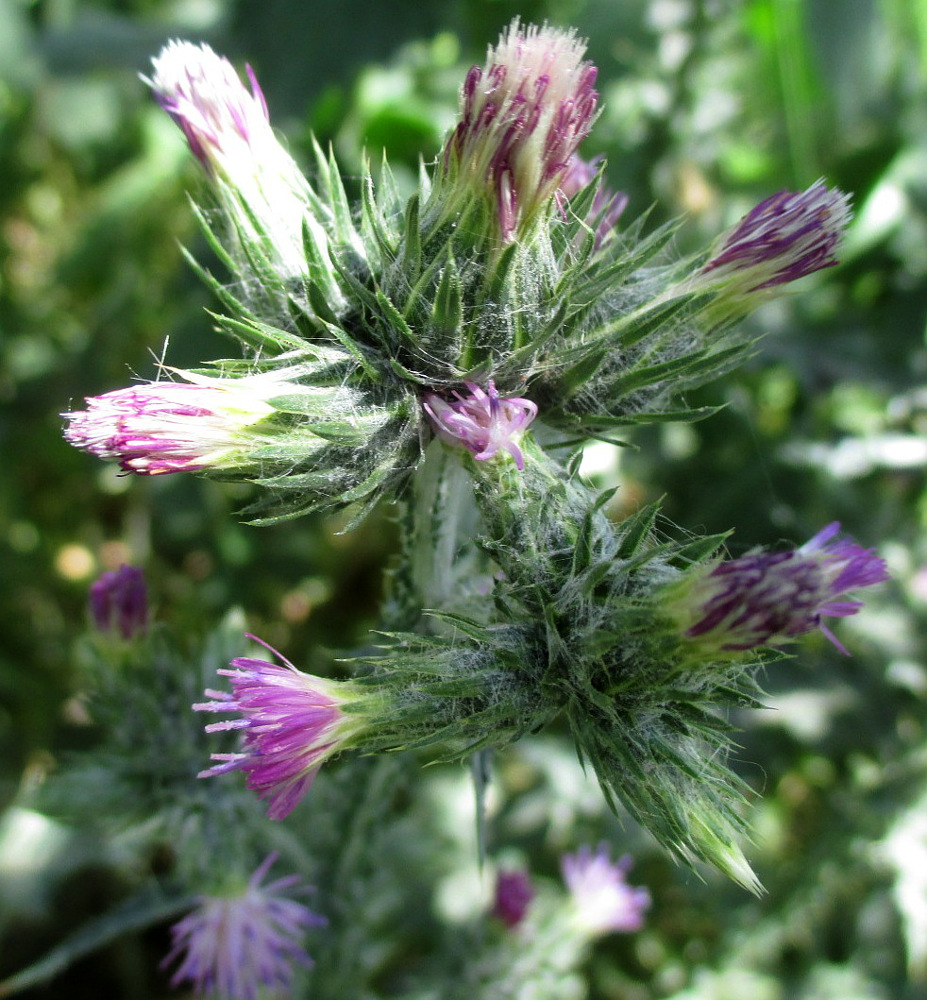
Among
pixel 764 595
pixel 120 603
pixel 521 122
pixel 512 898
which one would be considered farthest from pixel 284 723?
pixel 512 898

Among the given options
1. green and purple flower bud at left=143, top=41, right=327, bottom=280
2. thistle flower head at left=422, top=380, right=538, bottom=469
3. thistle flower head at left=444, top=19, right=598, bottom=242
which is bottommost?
thistle flower head at left=422, top=380, right=538, bottom=469

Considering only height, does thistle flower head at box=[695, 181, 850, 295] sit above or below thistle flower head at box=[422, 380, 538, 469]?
above

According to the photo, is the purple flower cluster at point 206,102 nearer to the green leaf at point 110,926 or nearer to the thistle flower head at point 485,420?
the thistle flower head at point 485,420

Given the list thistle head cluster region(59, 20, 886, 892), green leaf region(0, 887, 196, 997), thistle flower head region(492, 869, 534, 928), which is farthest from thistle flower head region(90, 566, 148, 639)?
thistle flower head region(492, 869, 534, 928)

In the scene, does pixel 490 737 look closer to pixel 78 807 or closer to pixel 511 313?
pixel 511 313

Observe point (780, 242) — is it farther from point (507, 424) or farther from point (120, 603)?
point (120, 603)

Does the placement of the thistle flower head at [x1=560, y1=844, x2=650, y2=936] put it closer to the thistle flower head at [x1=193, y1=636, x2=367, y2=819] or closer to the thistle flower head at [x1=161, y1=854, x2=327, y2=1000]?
the thistle flower head at [x1=161, y1=854, x2=327, y2=1000]

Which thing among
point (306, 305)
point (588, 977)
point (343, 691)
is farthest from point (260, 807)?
point (588, 977)
